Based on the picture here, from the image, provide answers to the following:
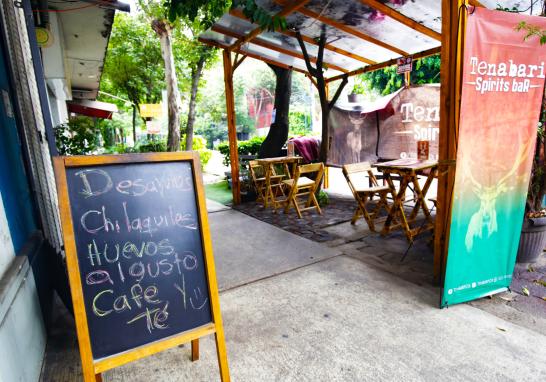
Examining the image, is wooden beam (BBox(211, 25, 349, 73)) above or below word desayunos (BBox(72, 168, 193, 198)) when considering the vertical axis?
above

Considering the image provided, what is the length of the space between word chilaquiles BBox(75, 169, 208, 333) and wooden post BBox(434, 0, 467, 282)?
2210mm

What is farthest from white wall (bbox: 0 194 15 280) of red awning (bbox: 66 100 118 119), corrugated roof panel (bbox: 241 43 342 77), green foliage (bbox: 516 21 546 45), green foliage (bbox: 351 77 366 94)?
red awning (bbox: 66 100 118 119)

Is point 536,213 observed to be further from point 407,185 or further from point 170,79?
point 170,79

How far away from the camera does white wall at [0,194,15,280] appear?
1814 mm

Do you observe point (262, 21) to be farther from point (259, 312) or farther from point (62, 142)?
point (259, 312)

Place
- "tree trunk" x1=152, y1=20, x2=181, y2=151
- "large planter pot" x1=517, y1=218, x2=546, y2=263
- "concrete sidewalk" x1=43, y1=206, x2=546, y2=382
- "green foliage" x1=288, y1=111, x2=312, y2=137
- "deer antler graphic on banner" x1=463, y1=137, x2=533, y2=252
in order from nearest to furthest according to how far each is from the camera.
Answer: "concrete sidewalk" x1=43, y1=206, x2=546, y2=382, "deer antler graphic on banner" x1=463, y1=137, x2=533, y2=252, "large planter pot" x1=517, y1=218, x2=546, y2=263, "tree trunk" x1=152, y1=20, x2=181, y2=151, "green foliage" x1=288, y1=111, x2=312, y2=137

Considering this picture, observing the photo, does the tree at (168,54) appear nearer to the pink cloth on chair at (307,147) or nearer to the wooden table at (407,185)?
the pink cloth on chair at (307,147)

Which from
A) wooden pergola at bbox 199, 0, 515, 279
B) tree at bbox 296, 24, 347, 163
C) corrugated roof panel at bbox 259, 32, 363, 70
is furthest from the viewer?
corrugated roof panel at bbox 259, 32, 363, 70

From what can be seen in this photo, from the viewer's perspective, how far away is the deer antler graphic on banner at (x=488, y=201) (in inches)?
103

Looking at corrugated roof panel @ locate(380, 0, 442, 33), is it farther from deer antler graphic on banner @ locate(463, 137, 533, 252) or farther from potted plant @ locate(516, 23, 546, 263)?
deer antler graphic on banner @ locate(463, 137, 533, 252)

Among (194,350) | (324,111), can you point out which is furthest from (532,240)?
(324,111)

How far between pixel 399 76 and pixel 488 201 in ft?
43.1

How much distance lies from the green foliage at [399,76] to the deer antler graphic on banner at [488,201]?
1110 centimetres

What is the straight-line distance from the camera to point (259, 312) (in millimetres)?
2750
